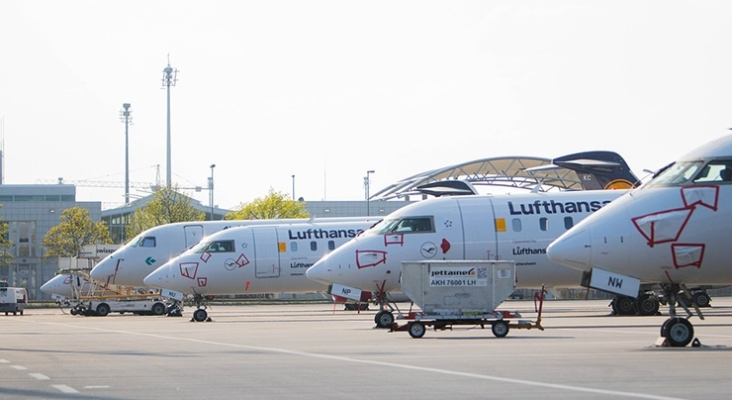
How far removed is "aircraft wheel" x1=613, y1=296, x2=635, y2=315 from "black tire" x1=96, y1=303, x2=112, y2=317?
26.9 m

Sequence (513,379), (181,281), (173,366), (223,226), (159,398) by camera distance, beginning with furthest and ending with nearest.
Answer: (223,226) → (181,281) → (173,366) → (513,379) → (159,398)

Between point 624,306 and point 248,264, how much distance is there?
12.9 metres

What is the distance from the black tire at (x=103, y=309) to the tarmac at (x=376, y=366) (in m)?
29.0

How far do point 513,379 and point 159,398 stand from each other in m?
4.38

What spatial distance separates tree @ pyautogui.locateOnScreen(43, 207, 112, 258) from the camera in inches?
3851

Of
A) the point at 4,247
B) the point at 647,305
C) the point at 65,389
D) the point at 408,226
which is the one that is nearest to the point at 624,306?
the point at 647,305

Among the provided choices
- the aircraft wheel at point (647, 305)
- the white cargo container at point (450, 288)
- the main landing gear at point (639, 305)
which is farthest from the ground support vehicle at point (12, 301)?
the white cargo container at point (450, 288)

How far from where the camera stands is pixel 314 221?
45375 mm

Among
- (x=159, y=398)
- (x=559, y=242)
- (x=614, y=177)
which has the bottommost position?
(x=159, y=398)

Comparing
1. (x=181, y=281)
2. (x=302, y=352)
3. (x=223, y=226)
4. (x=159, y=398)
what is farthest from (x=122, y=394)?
(x=223, y=226)

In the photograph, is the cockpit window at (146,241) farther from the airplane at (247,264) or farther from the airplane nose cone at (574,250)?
the airplane nose cone at (574,250)

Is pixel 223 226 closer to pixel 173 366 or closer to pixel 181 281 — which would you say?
pixel 181 281

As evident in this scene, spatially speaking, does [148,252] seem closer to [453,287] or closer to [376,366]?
[453,287]

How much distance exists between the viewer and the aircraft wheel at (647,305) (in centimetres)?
3728
